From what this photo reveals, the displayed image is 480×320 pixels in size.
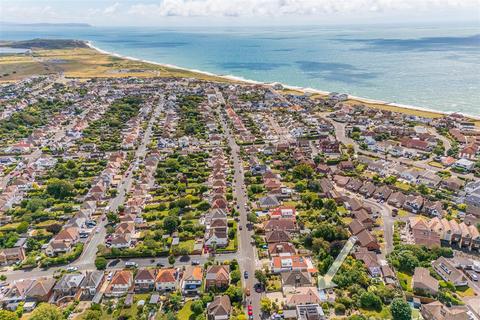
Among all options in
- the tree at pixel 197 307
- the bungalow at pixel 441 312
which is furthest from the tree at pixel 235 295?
the bungalow at pixel 441 312

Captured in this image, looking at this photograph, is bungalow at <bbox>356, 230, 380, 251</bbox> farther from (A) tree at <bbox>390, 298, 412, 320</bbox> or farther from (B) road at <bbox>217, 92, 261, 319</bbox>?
(B) road at <bbox>217, 92, 261, 319</bbox>

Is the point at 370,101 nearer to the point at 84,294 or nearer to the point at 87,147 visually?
the point at 87,147

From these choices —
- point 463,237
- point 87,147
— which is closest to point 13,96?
point 87,147

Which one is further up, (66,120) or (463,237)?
(66,120)

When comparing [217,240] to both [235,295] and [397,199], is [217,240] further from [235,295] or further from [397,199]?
[397,199]

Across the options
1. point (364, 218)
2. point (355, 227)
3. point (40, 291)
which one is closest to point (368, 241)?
point (355, 227)

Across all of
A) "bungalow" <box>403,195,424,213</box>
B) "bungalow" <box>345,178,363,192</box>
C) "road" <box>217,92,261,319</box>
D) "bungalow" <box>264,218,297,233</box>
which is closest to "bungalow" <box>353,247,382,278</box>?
"bungalow" <box>264,218,297,233</box>

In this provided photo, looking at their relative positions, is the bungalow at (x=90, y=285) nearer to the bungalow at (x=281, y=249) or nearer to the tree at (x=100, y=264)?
the tree at (x=100, y=264)
